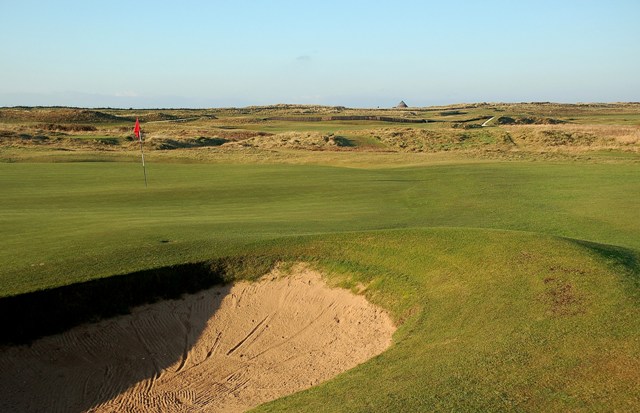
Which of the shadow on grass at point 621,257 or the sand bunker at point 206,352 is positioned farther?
the shadow on grass at point 621,257

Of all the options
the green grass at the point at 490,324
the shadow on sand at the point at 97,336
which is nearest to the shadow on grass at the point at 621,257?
the green grass at the point at 490,324

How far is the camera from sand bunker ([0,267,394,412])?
10922mm

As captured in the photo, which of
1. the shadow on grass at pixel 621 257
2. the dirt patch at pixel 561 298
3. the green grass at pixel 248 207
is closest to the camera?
the dirt patch at pixel 561 298

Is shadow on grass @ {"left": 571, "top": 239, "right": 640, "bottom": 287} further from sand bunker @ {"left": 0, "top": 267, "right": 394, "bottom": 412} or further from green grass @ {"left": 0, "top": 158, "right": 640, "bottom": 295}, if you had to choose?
sand bunker @ {"left": 0, "top": 267, "right": 394, "bottom": 412}

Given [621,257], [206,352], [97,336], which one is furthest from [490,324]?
[97,336]

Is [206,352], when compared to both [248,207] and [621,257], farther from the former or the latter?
[248,207]

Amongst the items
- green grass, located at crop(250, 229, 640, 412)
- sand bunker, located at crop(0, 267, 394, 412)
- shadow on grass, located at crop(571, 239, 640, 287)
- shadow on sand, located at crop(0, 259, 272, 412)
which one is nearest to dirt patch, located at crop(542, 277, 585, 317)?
green grass, located at crop(250, 229, 640, 412)

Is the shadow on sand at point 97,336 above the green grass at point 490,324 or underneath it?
underneath

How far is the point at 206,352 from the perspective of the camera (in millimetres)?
12695

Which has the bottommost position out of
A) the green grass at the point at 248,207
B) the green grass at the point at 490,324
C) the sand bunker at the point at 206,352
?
the sand bunker at the point at 206,352

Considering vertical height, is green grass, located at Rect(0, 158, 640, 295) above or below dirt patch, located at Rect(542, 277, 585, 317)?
below

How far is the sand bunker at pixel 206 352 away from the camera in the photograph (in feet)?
35.8

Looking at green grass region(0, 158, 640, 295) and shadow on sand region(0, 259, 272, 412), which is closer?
shadow on sand region(0, 259, 272, 412)

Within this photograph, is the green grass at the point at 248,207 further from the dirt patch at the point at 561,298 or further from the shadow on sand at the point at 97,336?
the dirt patch at the point at 561,298
